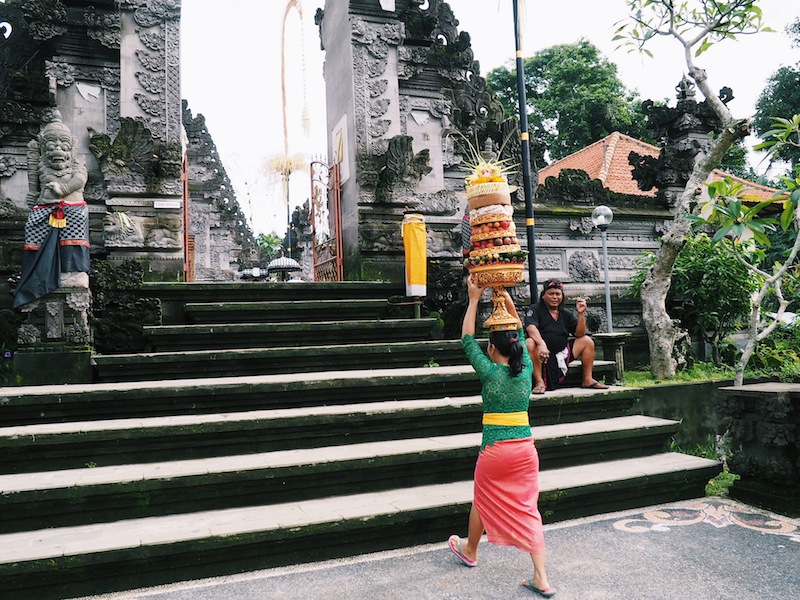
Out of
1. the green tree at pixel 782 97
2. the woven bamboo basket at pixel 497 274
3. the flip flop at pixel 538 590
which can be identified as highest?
the green tree at pixel 782 97

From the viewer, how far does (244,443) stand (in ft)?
13.5

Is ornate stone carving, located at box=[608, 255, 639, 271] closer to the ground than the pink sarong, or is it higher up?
higher up

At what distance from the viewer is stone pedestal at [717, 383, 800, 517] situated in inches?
161

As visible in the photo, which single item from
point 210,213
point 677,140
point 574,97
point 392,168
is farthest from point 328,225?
point 574,97

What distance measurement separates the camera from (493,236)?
3787 millimetres

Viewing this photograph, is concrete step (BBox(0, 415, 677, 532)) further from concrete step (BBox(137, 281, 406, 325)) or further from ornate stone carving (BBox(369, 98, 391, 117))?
ornate stone carving (BBox(369, 98, 391, 117))

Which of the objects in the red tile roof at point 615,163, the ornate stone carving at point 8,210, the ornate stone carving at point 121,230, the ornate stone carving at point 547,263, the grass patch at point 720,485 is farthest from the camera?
the red tile roof at point 615,163

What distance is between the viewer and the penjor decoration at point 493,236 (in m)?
3.66

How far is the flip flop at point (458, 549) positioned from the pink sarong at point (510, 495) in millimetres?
287

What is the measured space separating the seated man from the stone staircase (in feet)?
0.77

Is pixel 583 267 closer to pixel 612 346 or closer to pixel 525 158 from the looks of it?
pixel 612 346

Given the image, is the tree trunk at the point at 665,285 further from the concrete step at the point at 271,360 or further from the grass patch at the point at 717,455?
the concrete step at the point at 271,360

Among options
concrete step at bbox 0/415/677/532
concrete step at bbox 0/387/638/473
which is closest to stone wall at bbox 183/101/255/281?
concrete step at bbox 0/387/638/473

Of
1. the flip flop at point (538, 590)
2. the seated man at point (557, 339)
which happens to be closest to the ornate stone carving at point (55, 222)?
the seated man at point (557, 339)
